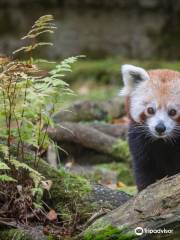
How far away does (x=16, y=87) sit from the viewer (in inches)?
183

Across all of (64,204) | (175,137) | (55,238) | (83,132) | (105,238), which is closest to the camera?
(105,238)

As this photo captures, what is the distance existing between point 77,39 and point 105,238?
10.5m

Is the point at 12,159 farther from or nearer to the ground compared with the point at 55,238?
farther from the ground

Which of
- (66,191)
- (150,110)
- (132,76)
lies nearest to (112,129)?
(132,76)

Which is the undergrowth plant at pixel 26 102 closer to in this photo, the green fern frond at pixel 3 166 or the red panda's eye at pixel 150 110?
the green fern frond at pixel 3 166

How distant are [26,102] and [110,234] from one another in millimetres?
1076

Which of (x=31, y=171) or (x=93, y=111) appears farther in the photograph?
(x=93, y=111)

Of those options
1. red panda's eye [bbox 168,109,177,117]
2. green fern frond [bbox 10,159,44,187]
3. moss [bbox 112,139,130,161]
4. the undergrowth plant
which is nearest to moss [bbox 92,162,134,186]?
moss [bbox 112,139,130,161]

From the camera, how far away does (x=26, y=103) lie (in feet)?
15.3

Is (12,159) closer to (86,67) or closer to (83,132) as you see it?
(83,132)

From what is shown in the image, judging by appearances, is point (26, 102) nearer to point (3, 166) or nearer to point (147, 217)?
point (3, 166)

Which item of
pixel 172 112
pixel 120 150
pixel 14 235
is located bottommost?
pixel 120 150

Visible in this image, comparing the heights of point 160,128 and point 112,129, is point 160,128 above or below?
above

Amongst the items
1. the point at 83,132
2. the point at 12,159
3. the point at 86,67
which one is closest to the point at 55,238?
the point at 12,159
